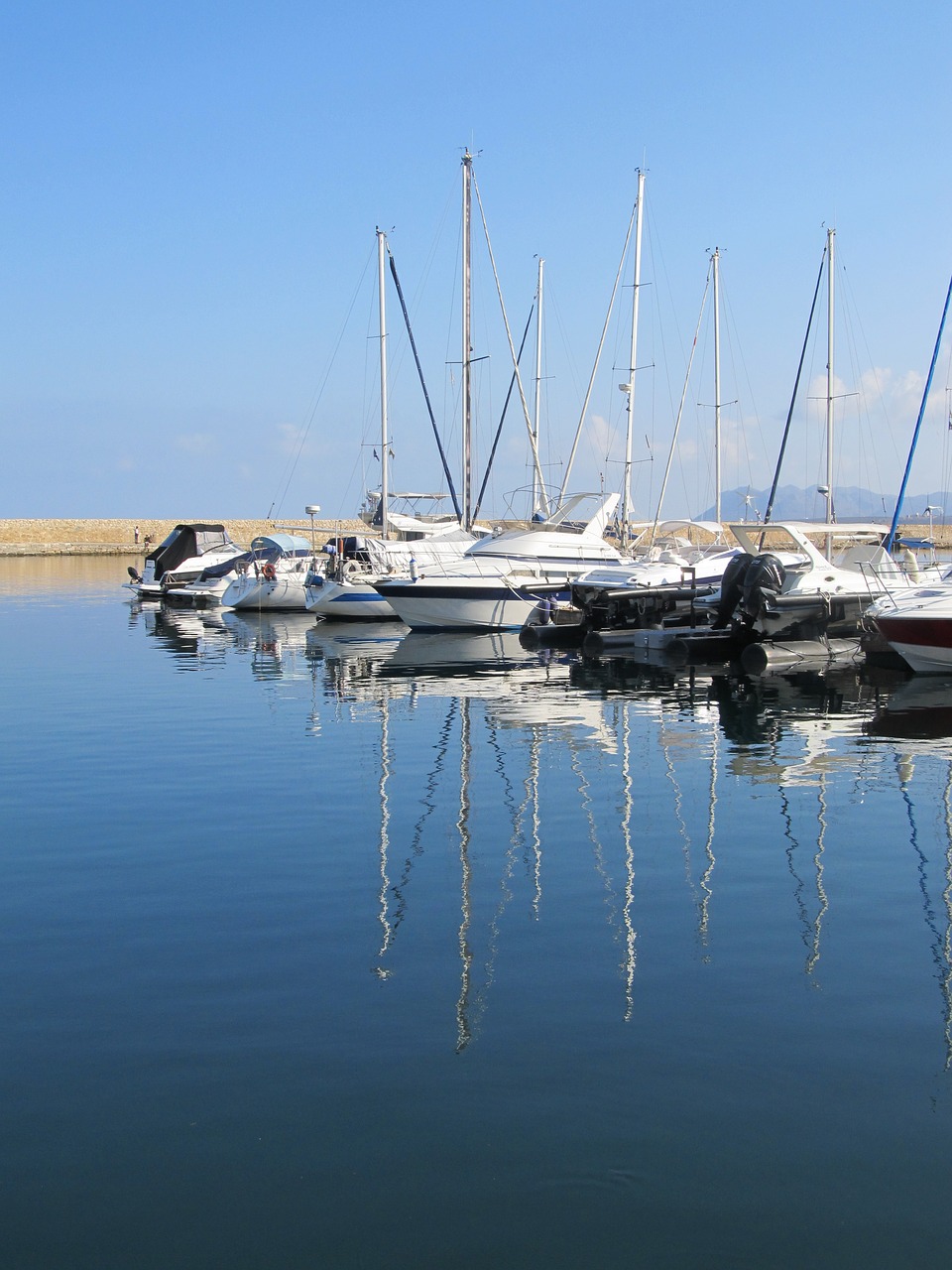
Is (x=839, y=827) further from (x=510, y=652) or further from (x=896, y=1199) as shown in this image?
(x=510, y=652)

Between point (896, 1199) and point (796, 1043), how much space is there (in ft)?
4.71

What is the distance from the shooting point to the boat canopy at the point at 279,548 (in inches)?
1914

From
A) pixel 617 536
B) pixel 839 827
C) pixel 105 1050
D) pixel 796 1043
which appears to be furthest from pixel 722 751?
pixel 617 536

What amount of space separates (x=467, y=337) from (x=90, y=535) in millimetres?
83376

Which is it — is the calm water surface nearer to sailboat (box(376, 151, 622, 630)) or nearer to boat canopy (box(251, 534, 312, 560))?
sailboat (box(376, 151, 622, 630))

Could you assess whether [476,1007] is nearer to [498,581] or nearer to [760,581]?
[760,581]

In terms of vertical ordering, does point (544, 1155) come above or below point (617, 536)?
below

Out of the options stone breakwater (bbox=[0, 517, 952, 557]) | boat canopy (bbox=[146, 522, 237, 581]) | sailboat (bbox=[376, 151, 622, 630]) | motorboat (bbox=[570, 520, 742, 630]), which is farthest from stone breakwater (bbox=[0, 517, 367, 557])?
motorboat (bbox=[570, 520, 742, 630])

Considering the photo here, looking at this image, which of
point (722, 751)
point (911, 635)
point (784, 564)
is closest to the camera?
point (722, 751)

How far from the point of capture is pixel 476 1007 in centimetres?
670

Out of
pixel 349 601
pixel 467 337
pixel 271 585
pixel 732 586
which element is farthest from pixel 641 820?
pixel 271 585

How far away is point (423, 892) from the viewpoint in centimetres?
895

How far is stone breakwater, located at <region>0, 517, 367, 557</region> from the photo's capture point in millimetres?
98875

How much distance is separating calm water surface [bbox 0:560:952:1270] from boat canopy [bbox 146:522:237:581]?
37.0m
